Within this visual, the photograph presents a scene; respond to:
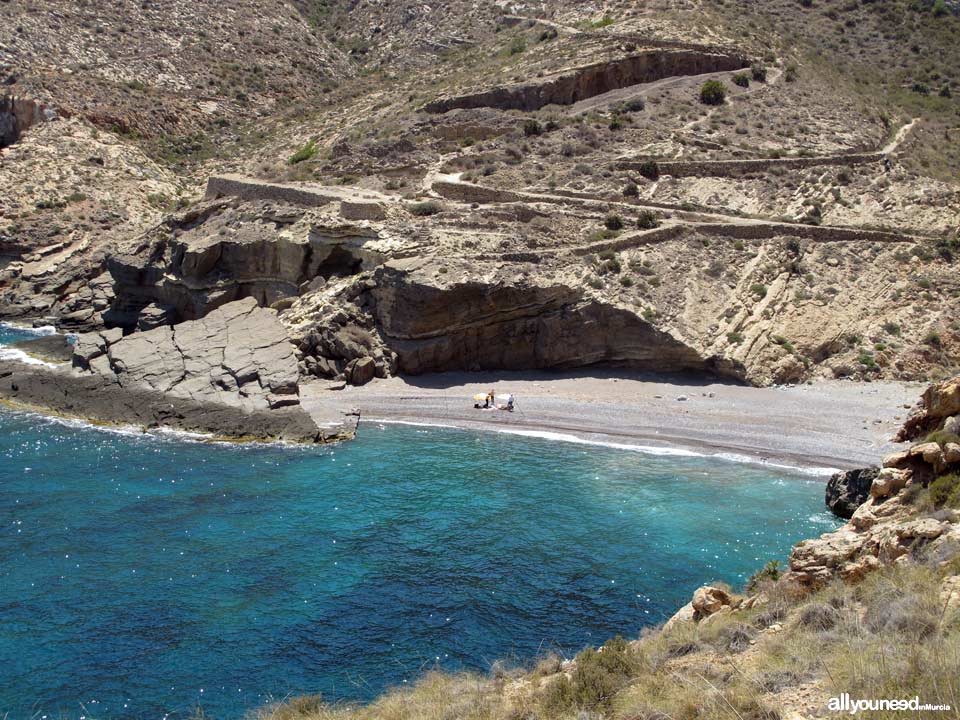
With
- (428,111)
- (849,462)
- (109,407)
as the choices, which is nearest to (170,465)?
(109,407)

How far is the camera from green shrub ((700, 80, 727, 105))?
50.8m

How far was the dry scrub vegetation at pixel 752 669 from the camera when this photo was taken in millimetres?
9781

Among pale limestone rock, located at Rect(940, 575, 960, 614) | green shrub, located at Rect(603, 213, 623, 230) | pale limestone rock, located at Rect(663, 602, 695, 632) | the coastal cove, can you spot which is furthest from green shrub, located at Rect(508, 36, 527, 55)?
pale limestone rock, located at Rect(940, 575, 960, 614)

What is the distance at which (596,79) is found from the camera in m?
53.8

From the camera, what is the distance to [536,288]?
118ft

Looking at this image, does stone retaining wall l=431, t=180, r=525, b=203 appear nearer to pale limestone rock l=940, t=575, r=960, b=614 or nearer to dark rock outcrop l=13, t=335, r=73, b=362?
dark rock outcrop l=13, t=335, r=73, b=362

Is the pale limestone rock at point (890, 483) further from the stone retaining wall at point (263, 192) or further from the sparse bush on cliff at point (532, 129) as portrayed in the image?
the sparse bush on cliff at point (532, 129)

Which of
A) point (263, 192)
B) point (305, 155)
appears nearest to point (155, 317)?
point (263, 192)

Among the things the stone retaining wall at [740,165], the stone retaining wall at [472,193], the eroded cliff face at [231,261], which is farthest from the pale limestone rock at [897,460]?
the stone retaining wall at [740,165]

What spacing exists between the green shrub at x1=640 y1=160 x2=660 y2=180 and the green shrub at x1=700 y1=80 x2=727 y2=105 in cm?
868

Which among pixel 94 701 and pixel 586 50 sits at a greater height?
pixel 586 50

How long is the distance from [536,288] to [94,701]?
2316 cm

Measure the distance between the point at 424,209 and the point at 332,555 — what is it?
22097 millimetres

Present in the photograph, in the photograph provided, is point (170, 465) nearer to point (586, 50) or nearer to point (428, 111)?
point (428, 111)
